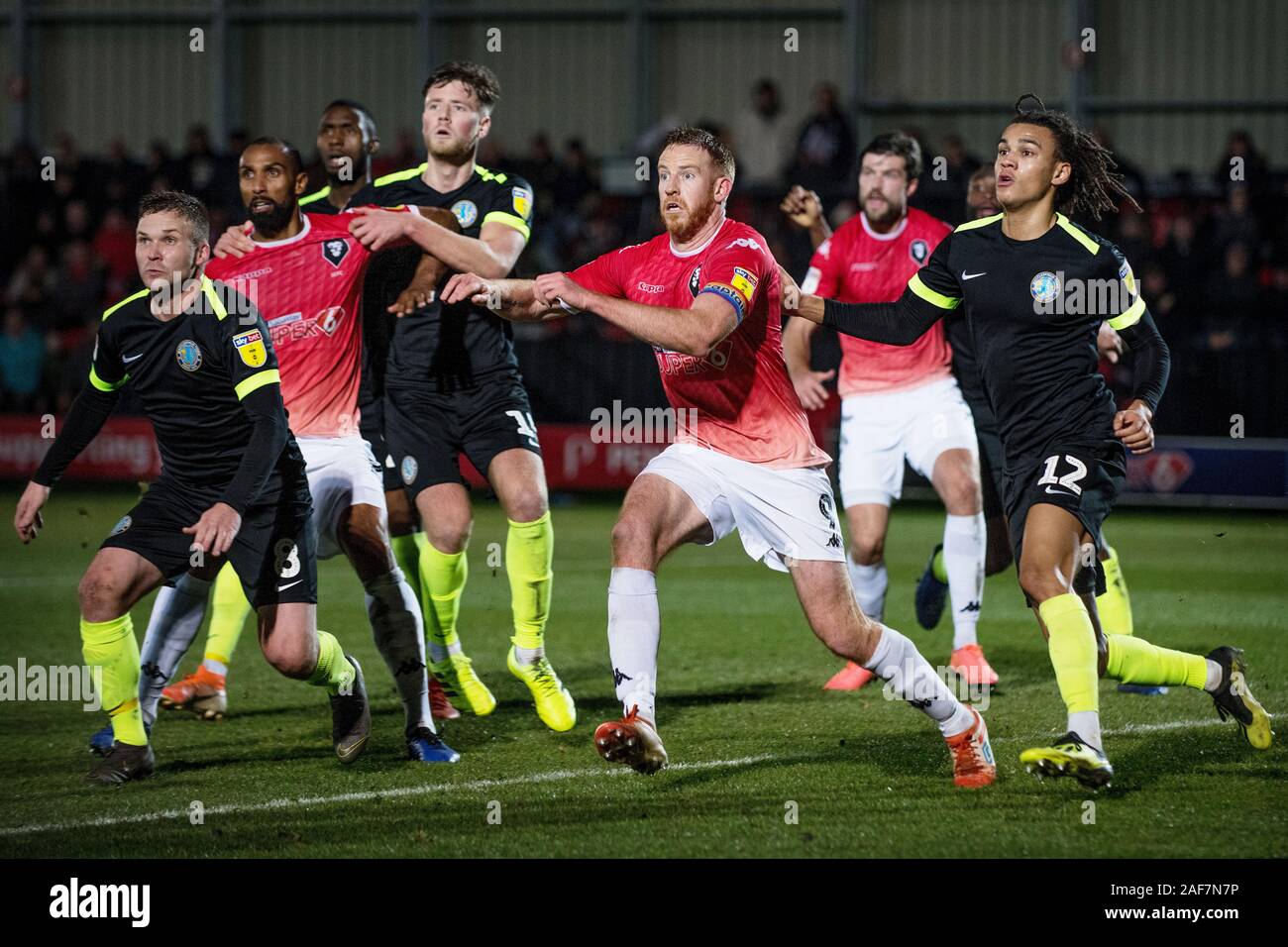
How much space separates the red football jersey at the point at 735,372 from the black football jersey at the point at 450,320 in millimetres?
1429

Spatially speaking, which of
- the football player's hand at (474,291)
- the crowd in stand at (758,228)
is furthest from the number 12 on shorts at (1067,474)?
the crowd in stand at (758,228)

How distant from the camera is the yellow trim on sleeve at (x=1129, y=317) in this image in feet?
18.9

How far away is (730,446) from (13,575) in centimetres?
741

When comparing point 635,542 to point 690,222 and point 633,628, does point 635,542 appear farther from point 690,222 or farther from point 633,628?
point 690,222

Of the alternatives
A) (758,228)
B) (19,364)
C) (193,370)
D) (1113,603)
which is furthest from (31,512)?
(758,228)

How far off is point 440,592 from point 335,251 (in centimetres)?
149

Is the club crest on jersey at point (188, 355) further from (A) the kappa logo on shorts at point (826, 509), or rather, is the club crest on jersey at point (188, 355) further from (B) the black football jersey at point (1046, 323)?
(B) the black football jersey at point (1046, 323)

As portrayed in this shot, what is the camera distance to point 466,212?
6898 millimetres

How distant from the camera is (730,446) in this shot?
5.56 m

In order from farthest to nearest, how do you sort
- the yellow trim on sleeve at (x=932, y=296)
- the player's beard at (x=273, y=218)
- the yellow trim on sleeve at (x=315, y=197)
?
1. the yellow trim on sleeve at (x=315, y=197)
2. the player's beard at (x=273, y=218)
3. the yellow trim on sleeve at (x=932, y=296)

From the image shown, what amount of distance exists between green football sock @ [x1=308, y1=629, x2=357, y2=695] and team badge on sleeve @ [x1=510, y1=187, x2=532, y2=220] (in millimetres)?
2008

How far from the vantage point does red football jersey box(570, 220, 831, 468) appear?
217 inches

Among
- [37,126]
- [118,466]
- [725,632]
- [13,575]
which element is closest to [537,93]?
[37,126]
